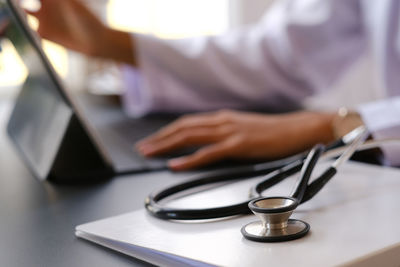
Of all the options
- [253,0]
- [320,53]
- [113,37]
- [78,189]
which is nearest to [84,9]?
[113,37]

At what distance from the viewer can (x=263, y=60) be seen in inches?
35.4

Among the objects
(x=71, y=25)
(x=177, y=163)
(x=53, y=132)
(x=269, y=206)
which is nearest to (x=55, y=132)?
(x=53, y=132)

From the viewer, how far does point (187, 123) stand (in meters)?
0.59

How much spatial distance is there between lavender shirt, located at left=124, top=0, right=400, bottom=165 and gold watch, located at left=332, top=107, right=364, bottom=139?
0.98 ft

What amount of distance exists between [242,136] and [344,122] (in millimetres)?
119

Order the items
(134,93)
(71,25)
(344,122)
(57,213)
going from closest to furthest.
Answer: (57,213) → (344,122) → (71,25) → (134,93)

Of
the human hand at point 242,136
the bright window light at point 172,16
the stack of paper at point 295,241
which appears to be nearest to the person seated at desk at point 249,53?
the human hand at point 242,136

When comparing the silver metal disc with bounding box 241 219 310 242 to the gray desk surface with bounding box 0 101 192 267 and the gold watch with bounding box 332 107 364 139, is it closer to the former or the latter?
the gray desk surface with bounding box 0 101 192 267

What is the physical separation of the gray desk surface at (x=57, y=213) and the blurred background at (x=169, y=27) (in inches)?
41.9

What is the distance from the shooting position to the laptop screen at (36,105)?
470mm

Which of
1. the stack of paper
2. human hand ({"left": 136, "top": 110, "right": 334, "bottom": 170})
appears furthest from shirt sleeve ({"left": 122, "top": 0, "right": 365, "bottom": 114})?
the stack of paper

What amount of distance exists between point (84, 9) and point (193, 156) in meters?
0.44

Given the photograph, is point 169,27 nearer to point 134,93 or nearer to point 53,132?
point 134,93

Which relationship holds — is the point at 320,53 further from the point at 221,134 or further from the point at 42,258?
the point at 42,258
